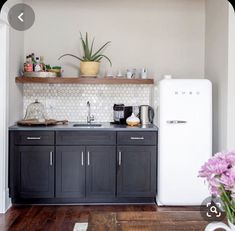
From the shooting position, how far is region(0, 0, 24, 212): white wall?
3771 mm

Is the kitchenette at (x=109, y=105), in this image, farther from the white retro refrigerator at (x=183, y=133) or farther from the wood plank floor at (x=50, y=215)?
the wood plank floor at (x=50, y=215)

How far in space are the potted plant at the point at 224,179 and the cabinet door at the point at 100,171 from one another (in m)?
2.97

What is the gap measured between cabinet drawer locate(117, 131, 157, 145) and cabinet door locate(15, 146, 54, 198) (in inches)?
32.5

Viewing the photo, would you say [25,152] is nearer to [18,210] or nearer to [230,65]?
[18,210]

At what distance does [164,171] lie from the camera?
3.93 m

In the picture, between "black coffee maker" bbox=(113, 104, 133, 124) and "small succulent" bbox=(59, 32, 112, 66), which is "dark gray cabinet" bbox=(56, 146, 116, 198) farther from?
"small succulent" bbox=(59, 32, 112, 66)

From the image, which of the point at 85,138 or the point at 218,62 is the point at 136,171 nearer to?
the point at 85,138

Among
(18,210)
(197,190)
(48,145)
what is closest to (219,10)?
(197,190)

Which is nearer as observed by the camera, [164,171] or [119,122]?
[164,171]

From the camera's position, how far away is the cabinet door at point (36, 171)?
3.96 meters

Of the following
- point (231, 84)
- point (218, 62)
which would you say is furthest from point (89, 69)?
point (231, 84)

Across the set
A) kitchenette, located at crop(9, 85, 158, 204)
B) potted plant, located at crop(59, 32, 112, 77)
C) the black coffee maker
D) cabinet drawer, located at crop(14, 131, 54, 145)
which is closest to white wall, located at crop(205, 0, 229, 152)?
kitchenette, located at crop(9, 85, 158, 204)

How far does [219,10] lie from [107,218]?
3.33 metres

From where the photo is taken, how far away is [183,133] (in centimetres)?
391
